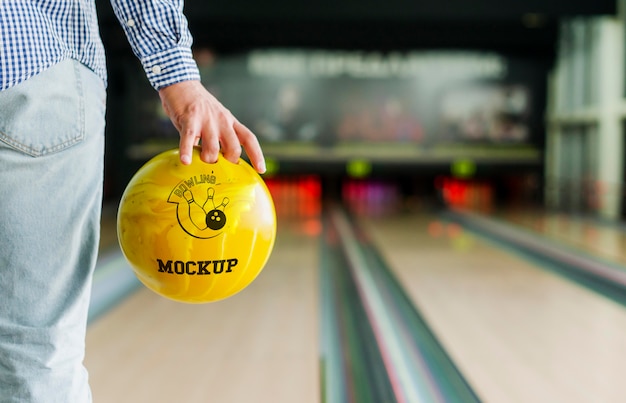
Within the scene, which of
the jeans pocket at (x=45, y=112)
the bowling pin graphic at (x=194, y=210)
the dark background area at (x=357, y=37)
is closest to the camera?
the jeans pocket at (x=45, y=112)

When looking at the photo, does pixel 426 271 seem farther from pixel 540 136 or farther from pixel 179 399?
pixel 540 136

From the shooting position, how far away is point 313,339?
8.50 feet

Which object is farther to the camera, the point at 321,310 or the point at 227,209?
the point at 321,310

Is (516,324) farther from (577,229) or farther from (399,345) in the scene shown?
(577,229)

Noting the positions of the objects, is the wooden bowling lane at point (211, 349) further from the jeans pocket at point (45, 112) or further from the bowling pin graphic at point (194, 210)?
the jeans pocket at point (45, 112)

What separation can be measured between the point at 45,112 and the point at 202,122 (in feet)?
0.75

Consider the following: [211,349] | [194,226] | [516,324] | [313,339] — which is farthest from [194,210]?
[516,324]

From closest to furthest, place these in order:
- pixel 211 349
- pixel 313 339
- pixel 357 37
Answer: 1. pixel 211 349
2. pixel 313 339
3. pixel 357 37

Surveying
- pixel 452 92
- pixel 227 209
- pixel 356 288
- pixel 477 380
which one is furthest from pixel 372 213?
pixel 227 209

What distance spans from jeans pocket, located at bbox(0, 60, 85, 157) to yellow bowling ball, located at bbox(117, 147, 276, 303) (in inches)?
10.2

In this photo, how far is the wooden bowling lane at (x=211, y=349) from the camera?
6.62 feet

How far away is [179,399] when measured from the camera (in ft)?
6.39

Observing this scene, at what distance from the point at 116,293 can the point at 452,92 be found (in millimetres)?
5777

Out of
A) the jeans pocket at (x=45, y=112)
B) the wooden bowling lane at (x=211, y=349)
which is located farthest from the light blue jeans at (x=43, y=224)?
the wooden bowling lane at (x=211, y=349)
